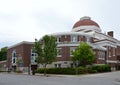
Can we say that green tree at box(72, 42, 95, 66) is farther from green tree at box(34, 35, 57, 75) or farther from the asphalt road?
the asphalt road

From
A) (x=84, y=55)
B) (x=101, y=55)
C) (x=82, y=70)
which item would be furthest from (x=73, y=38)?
(x=82, y=70)

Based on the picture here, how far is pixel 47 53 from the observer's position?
52.1 meters

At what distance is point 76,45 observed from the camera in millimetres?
61156

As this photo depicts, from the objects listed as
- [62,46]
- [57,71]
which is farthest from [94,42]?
[57,71]

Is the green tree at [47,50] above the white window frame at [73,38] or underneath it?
underneath

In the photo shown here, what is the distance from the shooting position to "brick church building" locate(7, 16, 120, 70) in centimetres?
6131

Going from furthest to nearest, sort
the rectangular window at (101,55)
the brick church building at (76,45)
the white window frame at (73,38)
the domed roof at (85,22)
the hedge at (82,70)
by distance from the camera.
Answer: the domed roof at (85,22) → the rectangular window at (101,55) → the white window frame at (73,38) → the brick church building at (76,45) → the hedge at (82,70)

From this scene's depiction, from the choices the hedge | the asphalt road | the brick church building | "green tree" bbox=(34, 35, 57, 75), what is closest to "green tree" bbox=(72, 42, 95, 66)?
the hedge

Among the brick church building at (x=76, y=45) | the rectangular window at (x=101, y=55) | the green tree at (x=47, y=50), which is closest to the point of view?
the green tree at (x=47, y=50)

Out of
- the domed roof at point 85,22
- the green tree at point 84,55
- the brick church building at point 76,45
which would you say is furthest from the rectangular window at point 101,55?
the domed roof at point 85,22

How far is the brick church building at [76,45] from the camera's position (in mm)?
61312

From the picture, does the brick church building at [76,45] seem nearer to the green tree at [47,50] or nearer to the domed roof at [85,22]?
the domed roof at [85,22]

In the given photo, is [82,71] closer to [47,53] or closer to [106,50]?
[47,53]

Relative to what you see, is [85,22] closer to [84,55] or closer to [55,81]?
[84,55]
